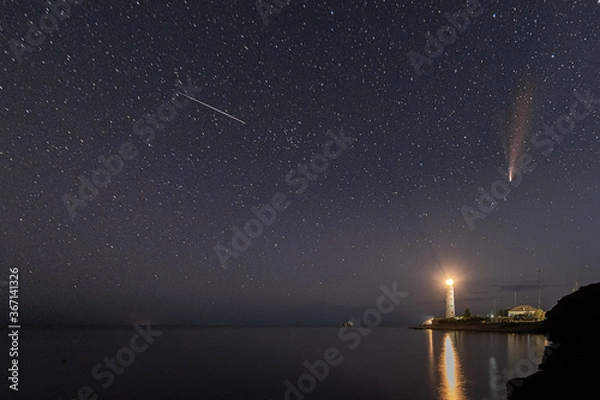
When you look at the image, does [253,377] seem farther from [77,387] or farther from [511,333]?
[511,333]

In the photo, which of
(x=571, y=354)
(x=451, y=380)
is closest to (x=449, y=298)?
(x=451, y=380)

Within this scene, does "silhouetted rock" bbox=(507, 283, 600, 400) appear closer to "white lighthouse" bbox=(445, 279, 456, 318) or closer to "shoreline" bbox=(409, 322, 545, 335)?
"shoreline" bbox=(409, 322, 545, 335)

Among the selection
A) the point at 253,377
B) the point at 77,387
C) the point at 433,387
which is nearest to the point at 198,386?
the point at 253,377

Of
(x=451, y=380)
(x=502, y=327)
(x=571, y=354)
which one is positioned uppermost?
(x=571, y=354)

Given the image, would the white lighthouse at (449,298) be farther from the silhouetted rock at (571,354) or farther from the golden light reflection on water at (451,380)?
the silhouetted rock at (571,354)

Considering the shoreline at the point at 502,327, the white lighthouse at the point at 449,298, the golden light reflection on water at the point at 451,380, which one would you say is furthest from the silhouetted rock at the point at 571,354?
the white lighthouse at the point at 449,298

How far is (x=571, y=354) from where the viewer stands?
55.5 ft

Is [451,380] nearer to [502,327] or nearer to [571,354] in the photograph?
[571,354]

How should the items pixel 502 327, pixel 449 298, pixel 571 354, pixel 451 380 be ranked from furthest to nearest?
pixel 449 298 → pixel 502 327 → pixel 451 380 → pixel 571 354

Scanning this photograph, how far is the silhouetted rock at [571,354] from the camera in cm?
1495

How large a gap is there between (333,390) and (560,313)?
57.0ft

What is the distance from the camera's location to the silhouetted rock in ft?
49.1

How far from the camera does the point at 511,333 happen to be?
341 ft

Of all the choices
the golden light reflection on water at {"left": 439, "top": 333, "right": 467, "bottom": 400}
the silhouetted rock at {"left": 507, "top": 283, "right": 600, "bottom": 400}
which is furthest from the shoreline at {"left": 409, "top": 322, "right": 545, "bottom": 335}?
the silhouetted rock at {"left": 507, "top": 283, "right": 600, "bottom": 400}
